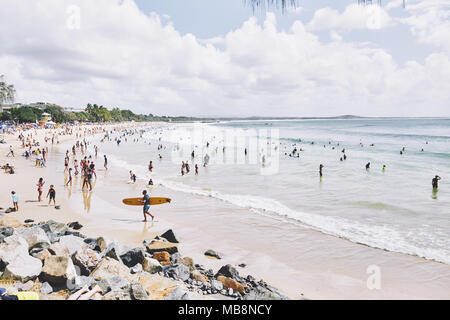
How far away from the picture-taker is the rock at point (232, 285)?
24.0 ft

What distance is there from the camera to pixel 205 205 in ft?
57.1

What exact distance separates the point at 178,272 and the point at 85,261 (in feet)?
7.85

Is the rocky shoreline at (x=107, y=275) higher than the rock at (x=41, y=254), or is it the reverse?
the rock at (x=41, y=254)

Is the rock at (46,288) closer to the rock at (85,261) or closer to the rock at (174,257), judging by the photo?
the rock at (85,261)

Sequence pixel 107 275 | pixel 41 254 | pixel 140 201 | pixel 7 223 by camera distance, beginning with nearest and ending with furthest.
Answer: pixel 107 275 → pixel 41 254 → pixel 7 223 → pixel 140 201

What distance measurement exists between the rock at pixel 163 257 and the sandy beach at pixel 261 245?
1.16 metres

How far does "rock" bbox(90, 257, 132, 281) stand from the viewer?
269 inches

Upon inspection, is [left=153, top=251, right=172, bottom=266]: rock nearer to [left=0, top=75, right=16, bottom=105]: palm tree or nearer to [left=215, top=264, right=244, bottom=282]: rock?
[left=215, top=264, right=244, bottom=282]: rock

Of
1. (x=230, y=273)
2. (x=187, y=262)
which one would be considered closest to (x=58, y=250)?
(x=187, y=262)

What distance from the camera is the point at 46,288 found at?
637 cm

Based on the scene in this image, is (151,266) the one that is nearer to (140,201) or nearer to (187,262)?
(187,262)

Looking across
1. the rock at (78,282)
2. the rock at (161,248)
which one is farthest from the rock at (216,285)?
the rock at (78,282)

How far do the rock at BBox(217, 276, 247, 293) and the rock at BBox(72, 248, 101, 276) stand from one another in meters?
3.33
